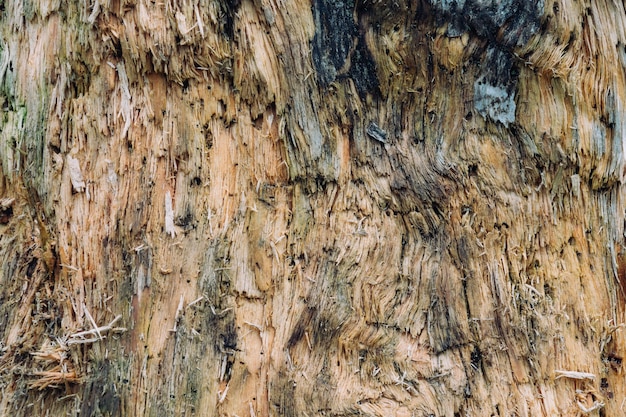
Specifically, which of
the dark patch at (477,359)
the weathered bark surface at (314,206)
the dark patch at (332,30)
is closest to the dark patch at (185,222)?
the weathered bark surface at (314,206)

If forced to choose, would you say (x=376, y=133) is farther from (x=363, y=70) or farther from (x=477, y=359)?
(x=477, y=359)

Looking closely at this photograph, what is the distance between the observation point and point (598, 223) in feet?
8.73

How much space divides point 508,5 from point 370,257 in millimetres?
1283

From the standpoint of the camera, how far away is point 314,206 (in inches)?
103

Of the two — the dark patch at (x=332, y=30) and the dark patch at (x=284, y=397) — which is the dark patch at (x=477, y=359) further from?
the dark patch at (x=332, y=30)

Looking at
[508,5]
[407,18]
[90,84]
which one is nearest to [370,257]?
[407,18]

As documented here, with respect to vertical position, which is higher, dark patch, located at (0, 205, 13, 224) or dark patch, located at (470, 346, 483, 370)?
dark patch, located at (0, 205, 13, 224)

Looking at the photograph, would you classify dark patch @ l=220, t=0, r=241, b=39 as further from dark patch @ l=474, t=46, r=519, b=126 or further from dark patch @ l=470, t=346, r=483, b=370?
dark patch @ l=470, t=346, r=483, b=370

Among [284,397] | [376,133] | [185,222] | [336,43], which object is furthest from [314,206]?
[284,397]

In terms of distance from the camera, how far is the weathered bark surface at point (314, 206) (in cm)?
248

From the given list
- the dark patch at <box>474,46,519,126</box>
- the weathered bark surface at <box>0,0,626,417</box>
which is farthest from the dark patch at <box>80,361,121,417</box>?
the dark patch at <box>474,46,519,126</box>

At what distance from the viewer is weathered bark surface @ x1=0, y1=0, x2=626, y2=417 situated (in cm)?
248

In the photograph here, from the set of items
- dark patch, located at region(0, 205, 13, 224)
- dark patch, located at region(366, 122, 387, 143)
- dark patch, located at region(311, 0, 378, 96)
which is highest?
dark patch, located at region(311, 0, 378, 96)

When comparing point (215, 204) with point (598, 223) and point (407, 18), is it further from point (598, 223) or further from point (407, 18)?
point (598, 223)
